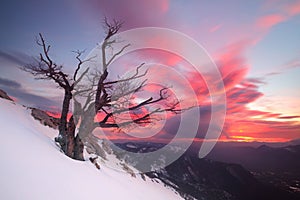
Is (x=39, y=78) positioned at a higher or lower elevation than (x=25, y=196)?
higher

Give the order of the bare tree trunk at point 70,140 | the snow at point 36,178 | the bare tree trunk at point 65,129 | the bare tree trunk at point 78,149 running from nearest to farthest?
the snow at point 36,178 → the bare tree trunk at point 70,140 → the bare tree trunk at point 65,129 → the bare tree trunk at point 78,149

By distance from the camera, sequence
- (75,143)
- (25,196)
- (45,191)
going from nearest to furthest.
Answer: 1. (25,196)
2. (45,191)
3. (75,143)

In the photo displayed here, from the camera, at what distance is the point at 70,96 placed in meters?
13.0

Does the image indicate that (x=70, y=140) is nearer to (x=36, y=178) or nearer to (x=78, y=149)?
(x=78, y=149)

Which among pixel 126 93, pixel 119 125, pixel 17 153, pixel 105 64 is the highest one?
pixel 105 64

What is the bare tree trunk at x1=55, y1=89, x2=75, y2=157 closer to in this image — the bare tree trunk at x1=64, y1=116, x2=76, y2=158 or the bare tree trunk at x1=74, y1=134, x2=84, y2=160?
the bare tree trunk at x1=64, y1=116, x2=76, y2=158

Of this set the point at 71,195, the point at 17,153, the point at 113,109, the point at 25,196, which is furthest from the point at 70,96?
the point at 25,196

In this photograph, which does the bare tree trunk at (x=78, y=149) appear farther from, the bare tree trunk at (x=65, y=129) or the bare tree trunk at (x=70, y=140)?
the bare tree trunk at (x=65, y=129)

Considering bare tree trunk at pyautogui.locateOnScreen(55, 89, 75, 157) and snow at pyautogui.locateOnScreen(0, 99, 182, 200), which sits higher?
bare tree trunk at pyautogui.locateOnScreen(55, 89, 75, 157)

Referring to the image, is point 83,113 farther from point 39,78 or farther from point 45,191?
point 45,191

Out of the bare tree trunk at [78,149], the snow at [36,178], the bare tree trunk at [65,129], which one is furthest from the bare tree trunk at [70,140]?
the snow at [36,178]

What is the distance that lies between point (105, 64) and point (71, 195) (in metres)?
8.44

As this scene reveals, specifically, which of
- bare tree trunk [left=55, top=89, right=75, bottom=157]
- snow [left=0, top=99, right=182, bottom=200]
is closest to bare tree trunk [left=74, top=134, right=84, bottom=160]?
bare tree trunk [left=55, top=89, right=75, bottom=157]

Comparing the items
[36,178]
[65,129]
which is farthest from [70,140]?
[36,178]
